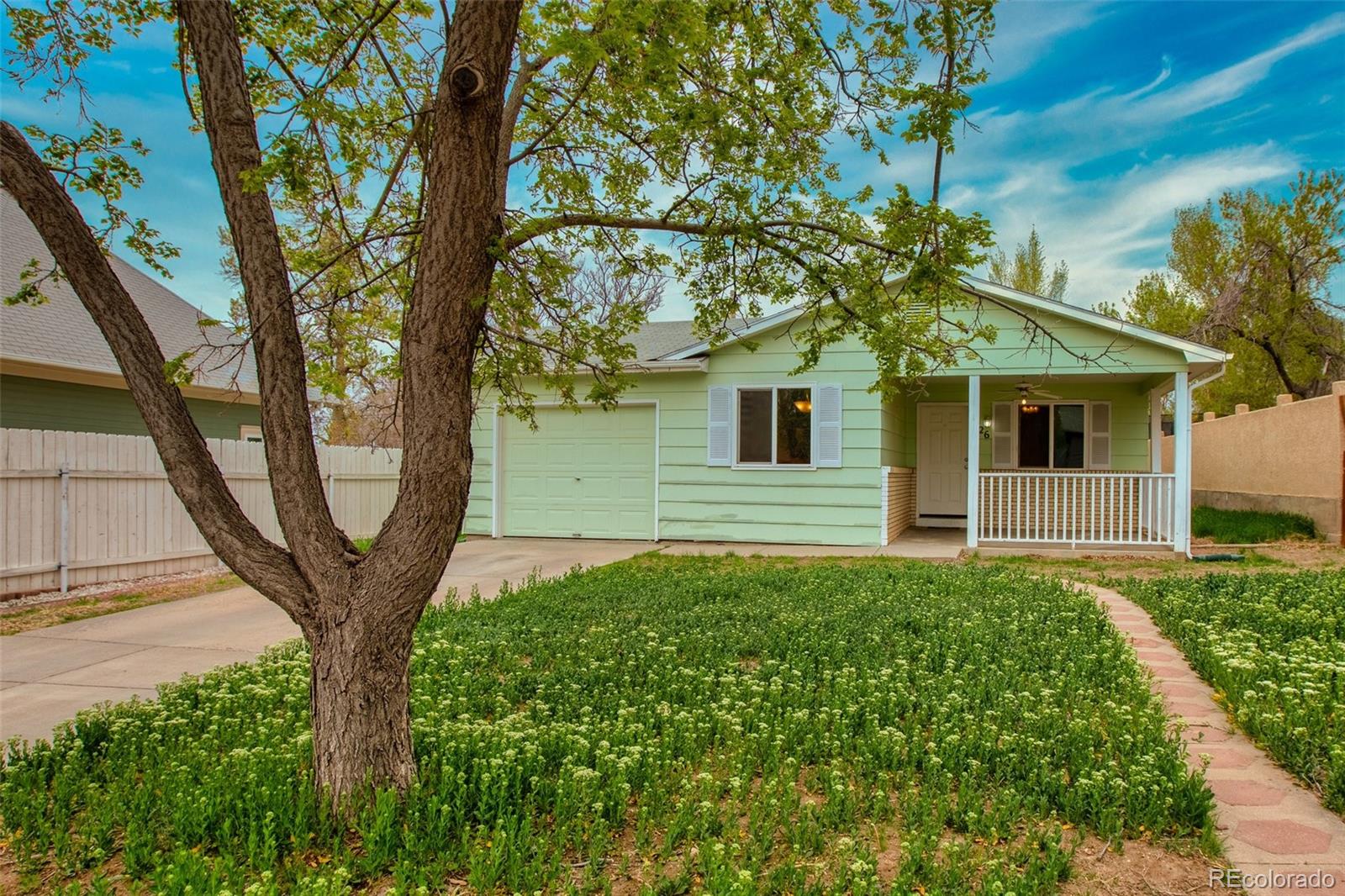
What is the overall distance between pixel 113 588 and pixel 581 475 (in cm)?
615

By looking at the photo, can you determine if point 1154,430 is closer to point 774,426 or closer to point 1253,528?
point 1253,528

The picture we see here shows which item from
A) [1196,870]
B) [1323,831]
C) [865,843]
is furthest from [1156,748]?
[865,843]

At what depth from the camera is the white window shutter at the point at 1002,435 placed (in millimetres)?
12883

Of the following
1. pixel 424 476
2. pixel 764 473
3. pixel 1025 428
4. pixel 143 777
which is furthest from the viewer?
pixel 1025 428

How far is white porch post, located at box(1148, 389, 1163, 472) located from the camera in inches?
463

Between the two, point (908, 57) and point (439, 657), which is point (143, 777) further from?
point (908, 57)

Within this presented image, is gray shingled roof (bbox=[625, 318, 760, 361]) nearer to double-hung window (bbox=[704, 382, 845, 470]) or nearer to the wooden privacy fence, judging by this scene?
double-hung window (bbox=[704, 382, 845, 470])

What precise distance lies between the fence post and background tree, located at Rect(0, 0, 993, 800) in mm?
4687

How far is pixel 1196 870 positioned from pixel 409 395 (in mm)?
3056

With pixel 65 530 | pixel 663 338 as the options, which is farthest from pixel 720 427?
pixel 65 530

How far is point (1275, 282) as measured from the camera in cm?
1834

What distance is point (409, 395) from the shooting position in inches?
105

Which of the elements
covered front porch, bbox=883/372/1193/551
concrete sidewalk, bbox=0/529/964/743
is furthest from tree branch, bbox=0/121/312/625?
covered front porch, bbox=883/372/1193/551

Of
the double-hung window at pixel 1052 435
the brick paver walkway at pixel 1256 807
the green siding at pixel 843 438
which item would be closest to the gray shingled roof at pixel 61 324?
the green siding at pixel 843 438
